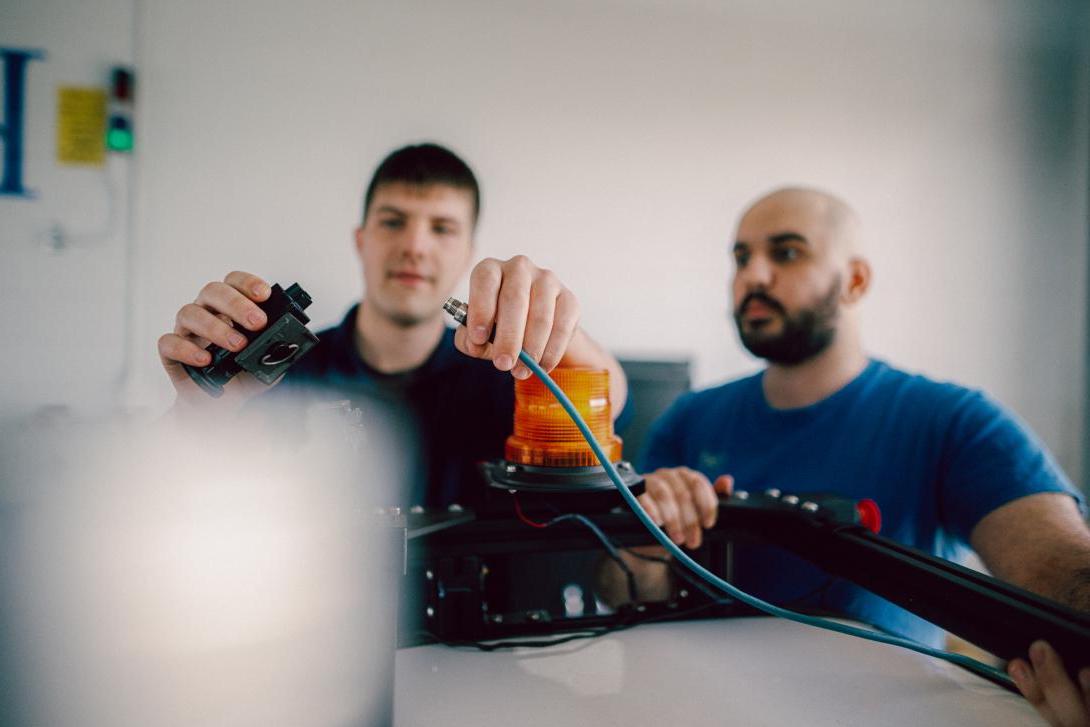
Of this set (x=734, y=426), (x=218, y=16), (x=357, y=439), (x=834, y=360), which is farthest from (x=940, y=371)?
(x=218, y=16)

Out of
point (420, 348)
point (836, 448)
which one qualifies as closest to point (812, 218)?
point (836, 448)

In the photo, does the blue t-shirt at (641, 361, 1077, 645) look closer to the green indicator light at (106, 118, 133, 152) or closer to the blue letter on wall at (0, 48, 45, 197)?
the green indicator light at (106, 118, 133, 152)

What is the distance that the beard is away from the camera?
1220 mm

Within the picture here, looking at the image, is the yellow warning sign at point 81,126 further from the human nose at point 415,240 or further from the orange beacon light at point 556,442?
the orange beacon light at point 556,442

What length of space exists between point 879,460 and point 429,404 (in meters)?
0.90

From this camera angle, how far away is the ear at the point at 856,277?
50.6 inches

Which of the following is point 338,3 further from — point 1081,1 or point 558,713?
point 1081,1

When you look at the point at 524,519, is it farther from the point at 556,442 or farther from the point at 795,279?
the point at 795,279

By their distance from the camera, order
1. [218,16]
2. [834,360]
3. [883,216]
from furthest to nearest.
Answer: [883,216] → [218,16] → [834,360]

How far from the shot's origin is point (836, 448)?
1.07 m

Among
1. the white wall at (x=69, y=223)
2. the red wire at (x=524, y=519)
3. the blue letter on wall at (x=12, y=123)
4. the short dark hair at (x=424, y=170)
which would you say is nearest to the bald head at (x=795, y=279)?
the short dark hair at (x=424, y=170)

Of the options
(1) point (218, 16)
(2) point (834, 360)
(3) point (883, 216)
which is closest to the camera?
(2) point (834, 360)

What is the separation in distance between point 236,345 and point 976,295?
2.50m

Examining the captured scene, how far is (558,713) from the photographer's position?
0.46 meters
